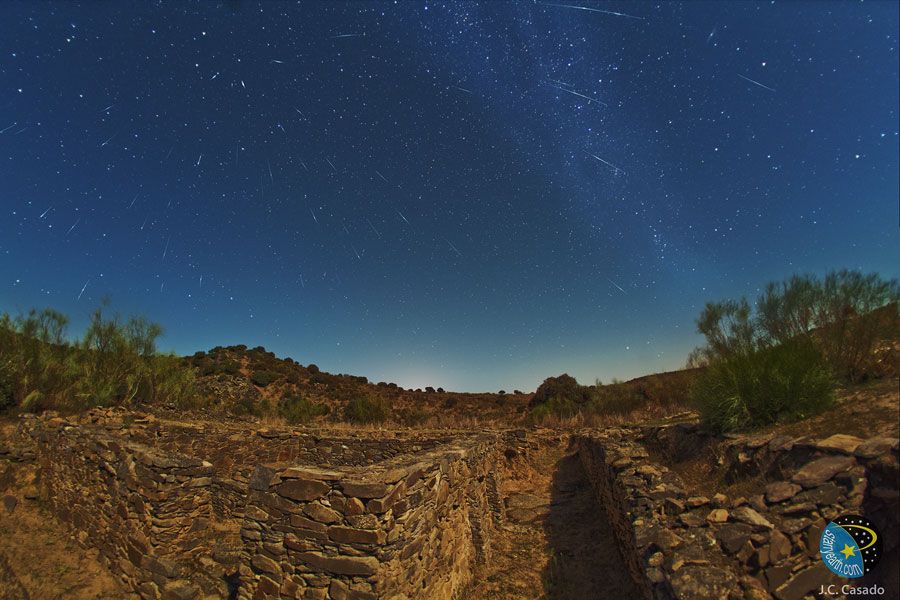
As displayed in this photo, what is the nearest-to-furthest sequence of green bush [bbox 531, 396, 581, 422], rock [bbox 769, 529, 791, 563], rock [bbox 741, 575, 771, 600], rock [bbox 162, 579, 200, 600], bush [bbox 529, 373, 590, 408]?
rock [bbox 741, 575, 771, 600] < rock [bbox 769, 529, 791, 563] < rock [bbox 162, 579, 200, 600] < green bush [bbox 531, 396, 581, 422] < bush [bbox 529, 373, 590, 408]

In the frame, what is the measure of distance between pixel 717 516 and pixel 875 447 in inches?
69.8

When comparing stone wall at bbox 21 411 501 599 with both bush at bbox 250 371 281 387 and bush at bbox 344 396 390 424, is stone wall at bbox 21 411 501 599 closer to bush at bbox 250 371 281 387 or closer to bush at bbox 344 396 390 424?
bush at bbox 344 396 390 424

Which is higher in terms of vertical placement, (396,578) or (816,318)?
(816,318)

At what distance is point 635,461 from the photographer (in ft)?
25.5

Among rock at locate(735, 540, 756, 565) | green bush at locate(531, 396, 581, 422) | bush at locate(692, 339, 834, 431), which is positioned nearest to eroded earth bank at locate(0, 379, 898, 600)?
rock at locate(735, 540, 756, 565)

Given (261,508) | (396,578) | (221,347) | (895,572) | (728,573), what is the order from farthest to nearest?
(221,347) → (261,508) → (396,578) → (728,573) → (895,572)

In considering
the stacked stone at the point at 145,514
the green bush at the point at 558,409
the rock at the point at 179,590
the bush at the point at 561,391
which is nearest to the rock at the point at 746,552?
the stacked stone at the point at 145,514

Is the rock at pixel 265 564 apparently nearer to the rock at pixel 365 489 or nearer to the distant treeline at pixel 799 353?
the rock at pixel 365 489

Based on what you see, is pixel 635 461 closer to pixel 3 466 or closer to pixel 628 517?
pixel 628 517

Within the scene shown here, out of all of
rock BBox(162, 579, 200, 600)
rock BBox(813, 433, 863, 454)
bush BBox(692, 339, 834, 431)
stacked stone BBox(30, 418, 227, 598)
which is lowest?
rock BBox(162, 579, 200, 600)

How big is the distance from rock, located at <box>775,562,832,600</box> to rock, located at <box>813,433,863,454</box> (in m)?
1.37

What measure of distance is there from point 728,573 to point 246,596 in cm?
549

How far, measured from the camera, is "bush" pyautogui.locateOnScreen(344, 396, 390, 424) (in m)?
24.0

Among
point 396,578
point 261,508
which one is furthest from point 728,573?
point 261,508
